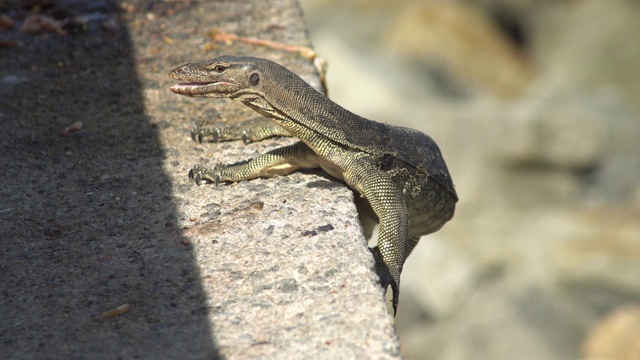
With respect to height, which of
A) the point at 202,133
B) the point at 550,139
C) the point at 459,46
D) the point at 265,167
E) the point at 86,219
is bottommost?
the point at 459,46

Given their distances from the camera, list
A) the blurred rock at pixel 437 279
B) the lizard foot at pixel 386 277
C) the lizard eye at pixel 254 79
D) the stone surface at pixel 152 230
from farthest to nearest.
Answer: the blurred rock at pixel 437 279 → the lizard eye at pixel 254 79 → the lizard foot at pixel 386 277 → the stone surface at pixel 152 230

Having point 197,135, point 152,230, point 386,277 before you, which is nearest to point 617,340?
point 386,277

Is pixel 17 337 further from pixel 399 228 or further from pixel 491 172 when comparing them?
pixel 491 172

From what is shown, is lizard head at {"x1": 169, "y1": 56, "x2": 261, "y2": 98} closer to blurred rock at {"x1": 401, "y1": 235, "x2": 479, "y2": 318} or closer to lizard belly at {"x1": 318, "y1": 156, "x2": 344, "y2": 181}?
lizard belly at {"x1": 318, "y1": 156, "x2": 344, "y2": 181}

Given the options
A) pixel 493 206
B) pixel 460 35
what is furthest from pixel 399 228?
pixel 460 35

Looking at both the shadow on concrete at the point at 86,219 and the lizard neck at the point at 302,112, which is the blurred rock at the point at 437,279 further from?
the lizard neck at the point at 302,112

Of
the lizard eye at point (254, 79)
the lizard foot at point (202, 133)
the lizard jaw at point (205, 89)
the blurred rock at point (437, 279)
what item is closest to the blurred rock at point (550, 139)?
the blurred rock at point (437, 279)

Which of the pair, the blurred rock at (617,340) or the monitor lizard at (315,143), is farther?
the blurred rock at (617,340)

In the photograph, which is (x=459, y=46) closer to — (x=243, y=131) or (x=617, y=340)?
(x=617, y=340)
